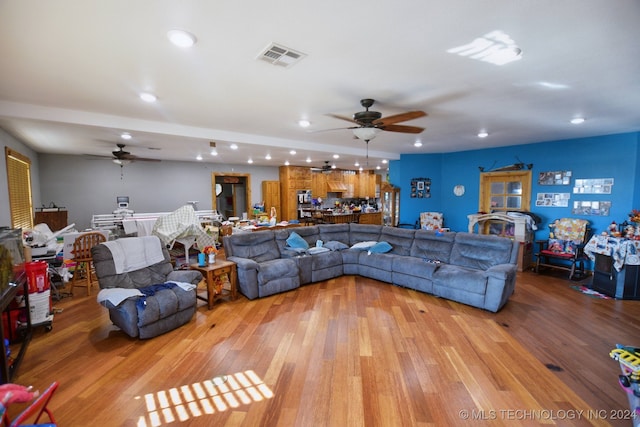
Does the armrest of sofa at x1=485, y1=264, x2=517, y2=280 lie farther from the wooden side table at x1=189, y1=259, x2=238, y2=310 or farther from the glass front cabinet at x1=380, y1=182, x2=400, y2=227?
the glass front cabinet at x1=380, y1=182, x2=400, y2=227

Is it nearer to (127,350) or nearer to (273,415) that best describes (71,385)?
(127,350)

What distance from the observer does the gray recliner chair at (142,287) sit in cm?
288

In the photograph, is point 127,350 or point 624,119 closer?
point 127,350

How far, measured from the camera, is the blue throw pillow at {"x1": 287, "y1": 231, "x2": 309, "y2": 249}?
4.92m

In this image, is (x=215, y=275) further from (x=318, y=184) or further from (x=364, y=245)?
(x=318, y=184)

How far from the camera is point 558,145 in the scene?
18.2 feet

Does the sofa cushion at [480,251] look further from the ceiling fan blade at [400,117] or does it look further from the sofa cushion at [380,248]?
the ceiling fan blade at [400,117]

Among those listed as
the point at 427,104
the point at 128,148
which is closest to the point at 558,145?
the point at 427,104

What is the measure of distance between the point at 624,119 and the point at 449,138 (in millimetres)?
2291

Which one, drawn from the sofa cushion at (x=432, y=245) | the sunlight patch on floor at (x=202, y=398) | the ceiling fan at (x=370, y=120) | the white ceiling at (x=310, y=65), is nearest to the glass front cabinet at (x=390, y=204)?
the sofa cushion at (x=432, y=245)

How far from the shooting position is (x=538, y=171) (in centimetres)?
583

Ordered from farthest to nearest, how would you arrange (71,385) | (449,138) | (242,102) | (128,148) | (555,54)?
(128,148)
(449,138)
(242,102)
(71,385)
(555,54)

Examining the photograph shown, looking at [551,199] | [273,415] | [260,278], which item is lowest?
[273,415]

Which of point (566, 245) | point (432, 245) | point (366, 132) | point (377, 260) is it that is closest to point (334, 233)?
point (377, 260)
